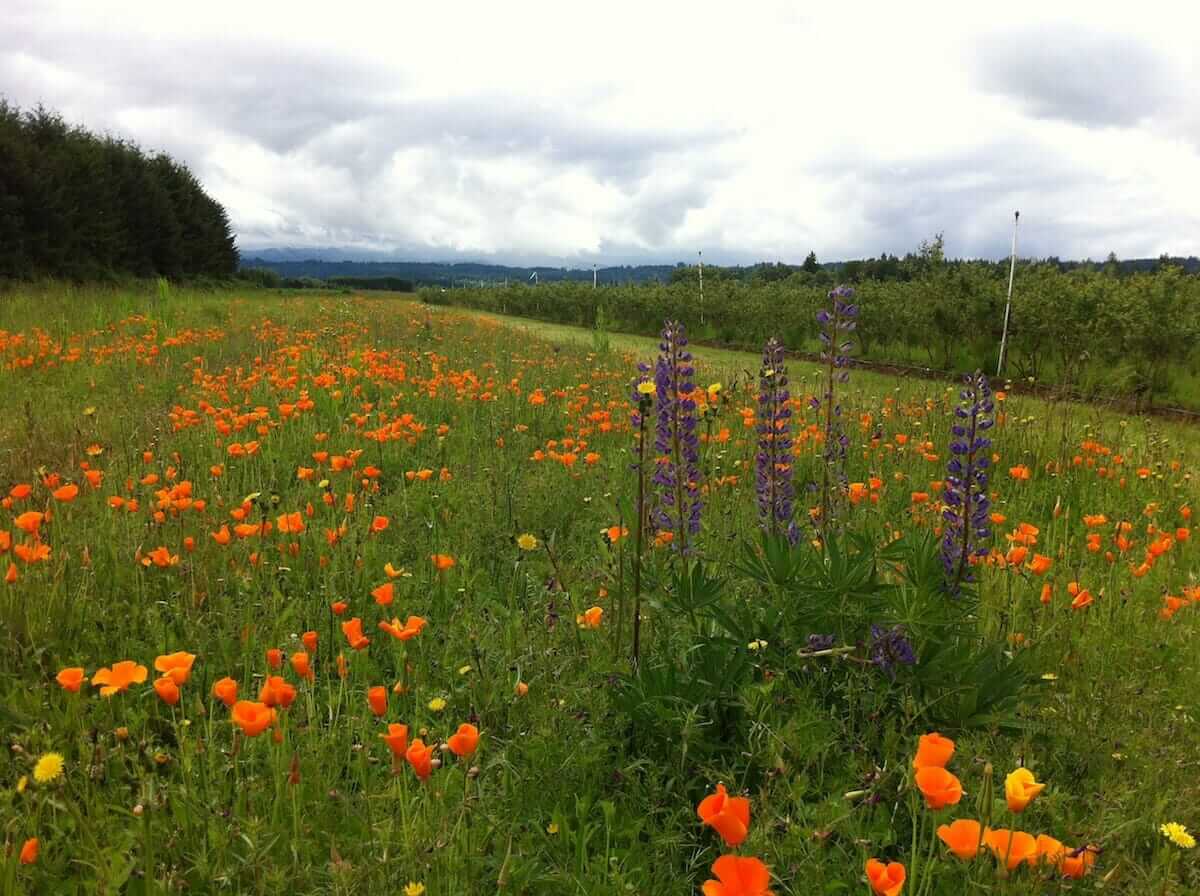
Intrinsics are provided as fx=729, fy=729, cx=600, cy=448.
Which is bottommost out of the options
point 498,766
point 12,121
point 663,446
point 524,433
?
point 498,766

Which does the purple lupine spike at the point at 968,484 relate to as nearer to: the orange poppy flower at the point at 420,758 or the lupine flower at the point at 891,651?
the lupine flower at the point at 891,651

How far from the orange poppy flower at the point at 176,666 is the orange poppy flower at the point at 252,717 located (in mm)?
120

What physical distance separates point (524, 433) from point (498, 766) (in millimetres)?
3642

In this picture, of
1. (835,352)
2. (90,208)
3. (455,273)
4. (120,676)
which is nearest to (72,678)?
(120,676)

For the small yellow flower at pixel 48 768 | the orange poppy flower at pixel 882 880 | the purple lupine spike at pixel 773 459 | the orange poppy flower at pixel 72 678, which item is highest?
the purple lupine spike at pixel 773 459

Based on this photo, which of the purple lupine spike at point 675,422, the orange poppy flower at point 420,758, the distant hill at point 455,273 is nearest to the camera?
the orange poppy flower at point 420,758

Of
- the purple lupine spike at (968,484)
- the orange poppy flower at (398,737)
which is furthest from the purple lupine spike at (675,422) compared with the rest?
the orange poppy flower at (398,737)

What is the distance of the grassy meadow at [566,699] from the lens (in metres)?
1.43

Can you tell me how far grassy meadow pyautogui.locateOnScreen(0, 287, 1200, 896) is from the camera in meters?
1.43

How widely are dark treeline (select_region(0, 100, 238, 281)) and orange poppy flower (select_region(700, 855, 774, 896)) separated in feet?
69.7

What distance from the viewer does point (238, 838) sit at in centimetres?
153

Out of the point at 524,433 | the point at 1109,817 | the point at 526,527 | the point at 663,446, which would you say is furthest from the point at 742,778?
the point at 524,433

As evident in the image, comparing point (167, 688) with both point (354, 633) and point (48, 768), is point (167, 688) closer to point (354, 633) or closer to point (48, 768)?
point (48, 768)

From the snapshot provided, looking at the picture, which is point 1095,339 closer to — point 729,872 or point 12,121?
point 729,872
